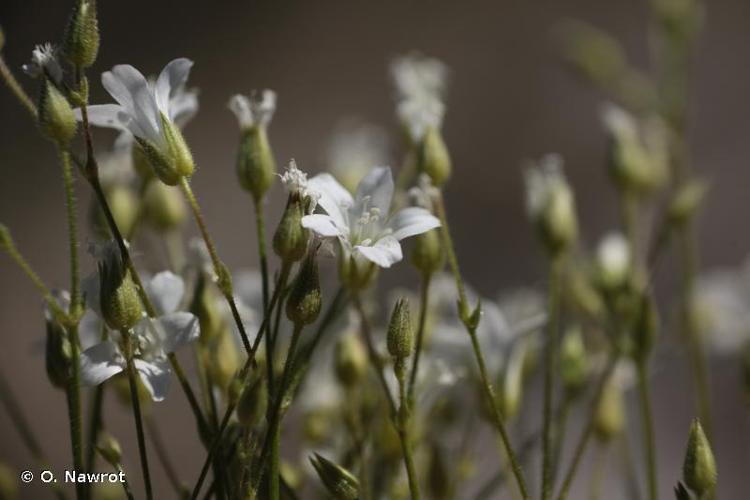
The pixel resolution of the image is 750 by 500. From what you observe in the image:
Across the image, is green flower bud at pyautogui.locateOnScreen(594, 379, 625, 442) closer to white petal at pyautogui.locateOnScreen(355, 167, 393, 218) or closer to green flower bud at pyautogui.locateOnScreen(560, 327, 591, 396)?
green flower bud at pyautogui.locateOnScreen(560, 327, 591, 396)

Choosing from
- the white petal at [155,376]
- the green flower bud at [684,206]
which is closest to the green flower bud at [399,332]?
the white petal at [155,376]

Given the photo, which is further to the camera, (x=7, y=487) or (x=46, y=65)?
(x=7, y=487)

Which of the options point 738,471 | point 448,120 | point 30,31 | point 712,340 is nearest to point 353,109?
point 448,120

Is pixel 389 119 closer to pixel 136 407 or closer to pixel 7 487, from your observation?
pixel 7 487

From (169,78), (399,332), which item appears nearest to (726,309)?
(399,332)

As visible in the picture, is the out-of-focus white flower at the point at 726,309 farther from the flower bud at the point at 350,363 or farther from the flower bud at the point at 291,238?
the flower bud at the point at 291,238

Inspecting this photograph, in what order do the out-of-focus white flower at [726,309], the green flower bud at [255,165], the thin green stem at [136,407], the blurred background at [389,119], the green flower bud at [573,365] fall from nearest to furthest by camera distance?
the thin green stem at [136,407], the green flower bud at [255,165], the green flower bud at [573,365], the out-of-focus white flower at [726,309], the blurred background at [389,119]

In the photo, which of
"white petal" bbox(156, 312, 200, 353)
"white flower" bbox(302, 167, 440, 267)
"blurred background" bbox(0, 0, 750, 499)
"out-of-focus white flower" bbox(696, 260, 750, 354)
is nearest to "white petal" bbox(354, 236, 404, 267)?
"white flower" bbox(302, 167, 440, 267)

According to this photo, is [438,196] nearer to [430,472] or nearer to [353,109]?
[430,472]
